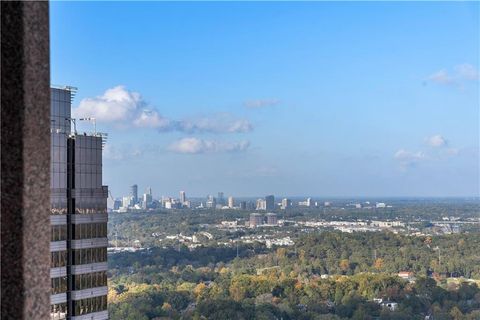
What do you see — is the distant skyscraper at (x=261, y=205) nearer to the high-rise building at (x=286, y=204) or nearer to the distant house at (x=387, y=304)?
the high-rise building at (x=286, y=204)

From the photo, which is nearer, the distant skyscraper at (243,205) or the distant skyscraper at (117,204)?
the distant skyscraper at (117,204)

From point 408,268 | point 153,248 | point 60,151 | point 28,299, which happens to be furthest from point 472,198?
point 28,299

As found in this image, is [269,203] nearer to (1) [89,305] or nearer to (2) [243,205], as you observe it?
(2) [243,205]

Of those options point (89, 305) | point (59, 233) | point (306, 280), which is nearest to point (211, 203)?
point (306, 280)

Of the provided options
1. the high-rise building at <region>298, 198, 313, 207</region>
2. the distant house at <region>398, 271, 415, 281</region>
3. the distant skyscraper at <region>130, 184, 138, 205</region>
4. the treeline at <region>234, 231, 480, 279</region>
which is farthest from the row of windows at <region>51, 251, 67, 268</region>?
the high-rise building at <region>298, 198, 313, 207</region>

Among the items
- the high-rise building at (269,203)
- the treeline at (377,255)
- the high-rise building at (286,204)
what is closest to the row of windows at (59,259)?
the treeline at (377,255)

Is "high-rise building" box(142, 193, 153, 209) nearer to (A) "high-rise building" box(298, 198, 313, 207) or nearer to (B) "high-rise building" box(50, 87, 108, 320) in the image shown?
(A) "high-rise building" box(298, 198, 313, 207)
